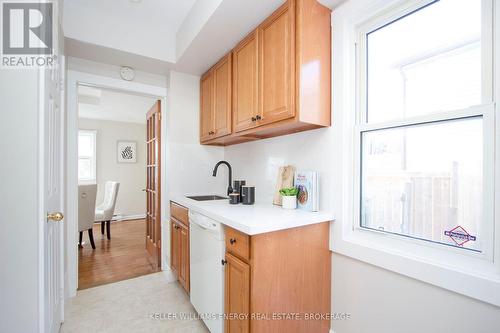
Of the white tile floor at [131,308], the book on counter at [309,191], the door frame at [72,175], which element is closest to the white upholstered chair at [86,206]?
the door frame at [72,175]

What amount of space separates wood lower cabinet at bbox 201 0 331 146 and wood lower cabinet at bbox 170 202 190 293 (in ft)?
3.51

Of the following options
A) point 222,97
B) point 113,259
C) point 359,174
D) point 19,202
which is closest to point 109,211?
point 113,259

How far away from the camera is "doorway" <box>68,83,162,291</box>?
109 inches

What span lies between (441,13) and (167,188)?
264 centimetres

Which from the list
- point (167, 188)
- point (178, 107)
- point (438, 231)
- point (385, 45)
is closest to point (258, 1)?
point (385, 45)

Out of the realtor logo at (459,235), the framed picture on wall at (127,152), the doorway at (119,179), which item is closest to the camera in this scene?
the realtor logo at (459,235)

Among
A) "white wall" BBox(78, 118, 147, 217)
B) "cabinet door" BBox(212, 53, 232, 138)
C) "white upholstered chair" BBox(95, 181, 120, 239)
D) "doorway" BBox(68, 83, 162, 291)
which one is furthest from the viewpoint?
"white wall" BBox(78, 118, 147, 217)

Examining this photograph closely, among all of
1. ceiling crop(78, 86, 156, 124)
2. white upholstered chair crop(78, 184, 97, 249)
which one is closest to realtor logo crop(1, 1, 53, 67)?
ceiling crop(78, 86, 156, 124)

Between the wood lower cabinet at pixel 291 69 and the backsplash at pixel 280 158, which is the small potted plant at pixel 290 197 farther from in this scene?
the wood lower cabinet at pixel 291 69

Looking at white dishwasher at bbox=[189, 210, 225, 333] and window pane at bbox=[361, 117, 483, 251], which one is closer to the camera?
window pane at bbox=[361, 117, 483, 251]

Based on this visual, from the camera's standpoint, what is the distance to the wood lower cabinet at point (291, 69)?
1409mm

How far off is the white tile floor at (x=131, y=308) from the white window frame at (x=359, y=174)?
140 centimetres

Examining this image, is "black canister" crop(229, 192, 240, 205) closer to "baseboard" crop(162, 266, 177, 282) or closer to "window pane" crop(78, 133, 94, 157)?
"baseboard" crop(162, 266, 177, 282)

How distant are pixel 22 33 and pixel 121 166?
197 inches
